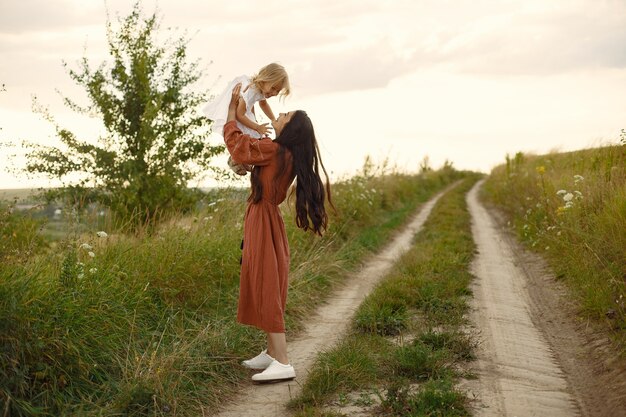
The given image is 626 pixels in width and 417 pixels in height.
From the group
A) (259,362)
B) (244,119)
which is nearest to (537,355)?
(259,362)

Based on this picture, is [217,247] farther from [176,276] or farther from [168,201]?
[168,201]

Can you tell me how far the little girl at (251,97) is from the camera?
535 cm

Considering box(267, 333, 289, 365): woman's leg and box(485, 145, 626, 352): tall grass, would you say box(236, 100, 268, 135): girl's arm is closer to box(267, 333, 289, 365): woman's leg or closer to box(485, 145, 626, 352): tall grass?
box(267, 333, 289, 365): woman's leg

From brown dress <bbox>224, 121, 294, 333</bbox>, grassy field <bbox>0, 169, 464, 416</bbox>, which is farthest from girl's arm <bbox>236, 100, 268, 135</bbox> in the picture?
grassy field <bbox>0, 169, 464, 416</bbox>

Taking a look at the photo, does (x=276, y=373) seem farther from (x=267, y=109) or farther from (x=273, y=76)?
(x=273, y=76)

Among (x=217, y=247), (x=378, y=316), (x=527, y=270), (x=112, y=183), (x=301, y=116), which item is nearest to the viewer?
(x=301, y=116)

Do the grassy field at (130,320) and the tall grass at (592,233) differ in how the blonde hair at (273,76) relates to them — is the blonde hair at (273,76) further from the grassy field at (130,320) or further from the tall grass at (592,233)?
the tall grass at (592,233)

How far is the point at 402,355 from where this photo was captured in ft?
18.5

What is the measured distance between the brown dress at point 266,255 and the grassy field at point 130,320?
1.76 ft

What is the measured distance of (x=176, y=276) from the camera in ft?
23.9

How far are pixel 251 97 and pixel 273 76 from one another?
0.28 metres

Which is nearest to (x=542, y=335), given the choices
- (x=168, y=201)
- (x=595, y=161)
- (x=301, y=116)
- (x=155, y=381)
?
(x=301, y=116)

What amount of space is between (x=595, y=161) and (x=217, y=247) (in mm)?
7094

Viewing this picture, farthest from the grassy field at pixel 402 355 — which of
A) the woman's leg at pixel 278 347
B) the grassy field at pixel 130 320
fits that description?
the grassy field at pixel 130 320
